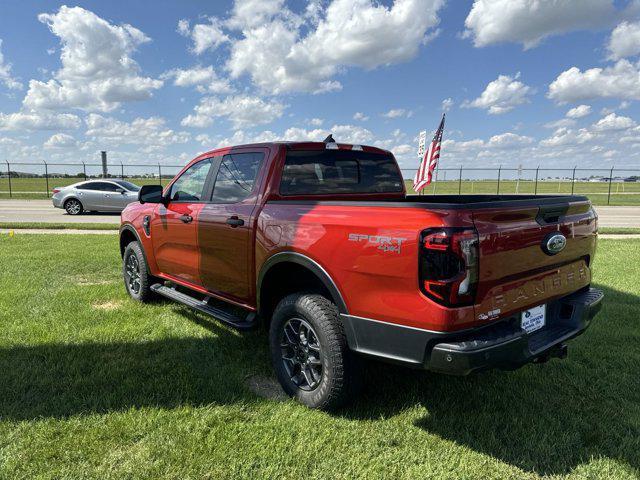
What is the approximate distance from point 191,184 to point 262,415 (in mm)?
2487

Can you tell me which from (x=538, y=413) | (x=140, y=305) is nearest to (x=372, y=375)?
(x=538, y=413)

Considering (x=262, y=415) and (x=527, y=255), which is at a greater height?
(x=527, y=255)

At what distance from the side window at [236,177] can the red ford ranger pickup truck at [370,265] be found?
0.05ft

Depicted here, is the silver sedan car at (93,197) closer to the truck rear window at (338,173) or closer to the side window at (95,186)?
the side window at (95,186)

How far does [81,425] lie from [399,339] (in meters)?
2.09

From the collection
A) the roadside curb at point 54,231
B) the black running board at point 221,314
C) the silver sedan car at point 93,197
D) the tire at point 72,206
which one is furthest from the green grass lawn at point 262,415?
the tire at point 72,206

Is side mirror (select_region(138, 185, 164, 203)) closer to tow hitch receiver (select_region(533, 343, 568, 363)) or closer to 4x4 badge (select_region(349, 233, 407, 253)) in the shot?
4x4 badge (select_region(349, 233, 407, 253))

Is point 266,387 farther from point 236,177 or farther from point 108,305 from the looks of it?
point 108,305

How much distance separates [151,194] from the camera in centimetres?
473

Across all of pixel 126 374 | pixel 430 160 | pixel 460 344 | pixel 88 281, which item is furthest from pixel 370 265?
pixel 430 160

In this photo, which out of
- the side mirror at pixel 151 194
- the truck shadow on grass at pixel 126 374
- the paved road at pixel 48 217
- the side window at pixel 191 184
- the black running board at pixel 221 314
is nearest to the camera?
the truck shadow on grass at pixel 126 374

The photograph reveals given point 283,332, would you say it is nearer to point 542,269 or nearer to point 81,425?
point 81,425

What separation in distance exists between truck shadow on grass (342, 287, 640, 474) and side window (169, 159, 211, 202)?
91.4 inches

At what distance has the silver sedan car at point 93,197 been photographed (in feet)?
55.9
